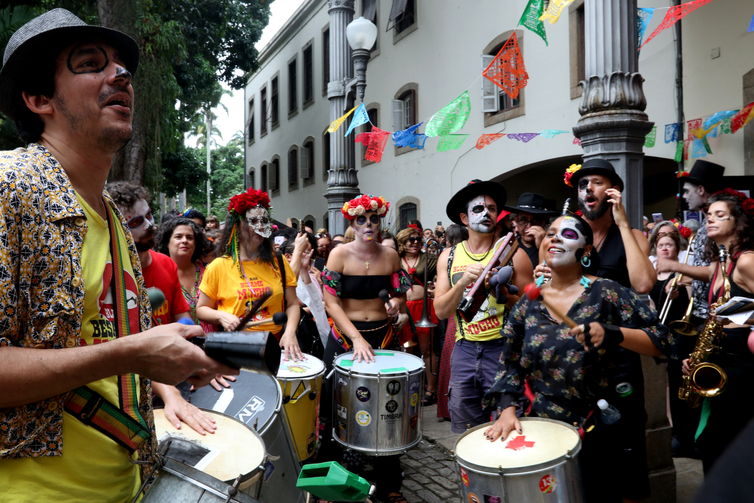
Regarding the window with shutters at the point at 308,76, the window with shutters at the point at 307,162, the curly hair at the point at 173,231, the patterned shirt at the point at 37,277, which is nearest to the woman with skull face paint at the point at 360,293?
the curly hair at the point at 173,231

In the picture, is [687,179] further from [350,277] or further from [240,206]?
[240,206]

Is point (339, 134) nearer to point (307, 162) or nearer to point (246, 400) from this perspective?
point (246, 400)

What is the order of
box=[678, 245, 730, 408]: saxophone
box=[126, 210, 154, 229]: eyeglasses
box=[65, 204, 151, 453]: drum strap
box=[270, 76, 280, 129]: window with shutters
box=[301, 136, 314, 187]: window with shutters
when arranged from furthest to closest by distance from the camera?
box=[270, 76, 280, 129]: window with shutters
box=[301, 136, 314, 187]: window with shutters
box=[678, 245, 730, 408]: saxophone
box=[126, 210, 154, 229]: eyeglasses
box=[65, 204, 151, 453]: drum strap

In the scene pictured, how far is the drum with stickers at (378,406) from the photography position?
13.8ft

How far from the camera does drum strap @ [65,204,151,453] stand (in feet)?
4.38

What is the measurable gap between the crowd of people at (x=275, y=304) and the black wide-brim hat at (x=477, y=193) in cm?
2

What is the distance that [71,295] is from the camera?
1.26 m

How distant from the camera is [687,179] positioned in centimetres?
644

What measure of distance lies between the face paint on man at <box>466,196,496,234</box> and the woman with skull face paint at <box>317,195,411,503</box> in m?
0.98

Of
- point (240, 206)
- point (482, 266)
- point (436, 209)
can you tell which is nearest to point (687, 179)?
point (482, 266)

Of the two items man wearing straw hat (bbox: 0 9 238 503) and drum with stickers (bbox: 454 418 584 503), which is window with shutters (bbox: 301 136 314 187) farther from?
man wearing straw hat (bbox: 0 9 238 503)

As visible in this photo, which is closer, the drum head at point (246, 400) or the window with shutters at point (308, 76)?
the drum head at point (246, 400)

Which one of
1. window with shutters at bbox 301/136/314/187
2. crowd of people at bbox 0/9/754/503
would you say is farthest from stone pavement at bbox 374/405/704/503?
window with shutters at bbox 301/136/314/187

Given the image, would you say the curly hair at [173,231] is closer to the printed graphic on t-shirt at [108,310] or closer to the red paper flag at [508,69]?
the printed graphic on t-shirt at [108,310]
